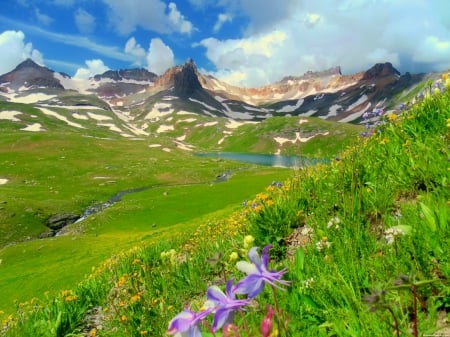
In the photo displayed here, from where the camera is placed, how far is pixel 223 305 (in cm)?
157

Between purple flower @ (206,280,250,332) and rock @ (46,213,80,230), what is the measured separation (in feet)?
227

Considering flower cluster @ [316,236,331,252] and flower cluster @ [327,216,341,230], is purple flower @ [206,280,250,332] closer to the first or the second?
flower cluster @ [316,236,331,252]

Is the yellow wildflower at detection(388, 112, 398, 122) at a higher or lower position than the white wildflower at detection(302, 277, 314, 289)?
higher

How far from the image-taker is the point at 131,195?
87625 millimetres

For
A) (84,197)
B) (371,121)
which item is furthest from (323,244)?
(84,197)

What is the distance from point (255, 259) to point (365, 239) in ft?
12.7

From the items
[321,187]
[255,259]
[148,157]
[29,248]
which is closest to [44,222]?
[29,248]

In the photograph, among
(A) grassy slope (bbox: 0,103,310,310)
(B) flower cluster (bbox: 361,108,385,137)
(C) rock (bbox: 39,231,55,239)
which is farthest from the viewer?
(C) rock (bbox: 39,231,55,239)

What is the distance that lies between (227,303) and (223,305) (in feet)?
0.09

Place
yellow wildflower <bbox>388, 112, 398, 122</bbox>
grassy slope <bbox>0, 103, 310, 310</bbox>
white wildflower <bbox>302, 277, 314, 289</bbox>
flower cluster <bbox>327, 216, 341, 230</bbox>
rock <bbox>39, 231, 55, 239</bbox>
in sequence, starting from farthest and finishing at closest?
rock <bbox>39, 231, 55, 239</bbox>
grassy slope <bbox>0, 103, 310, 310</bbox>
yellow wildflower <bbox>388, 112, 398, 122</bbox>
flower cluster <bbox>327, 216, 341, 230</bbox>
white wildflower <bbox>302, 277, 314, 289</bbox>

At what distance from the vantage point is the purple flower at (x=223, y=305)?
1.52m

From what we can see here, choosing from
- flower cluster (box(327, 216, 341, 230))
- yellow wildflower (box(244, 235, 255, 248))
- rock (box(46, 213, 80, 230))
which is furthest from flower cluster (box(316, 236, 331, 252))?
rock (box(46, 213, 80, 230))

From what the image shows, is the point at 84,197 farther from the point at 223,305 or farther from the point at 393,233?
the point at 223,305

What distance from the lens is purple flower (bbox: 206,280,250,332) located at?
59.7 inches
